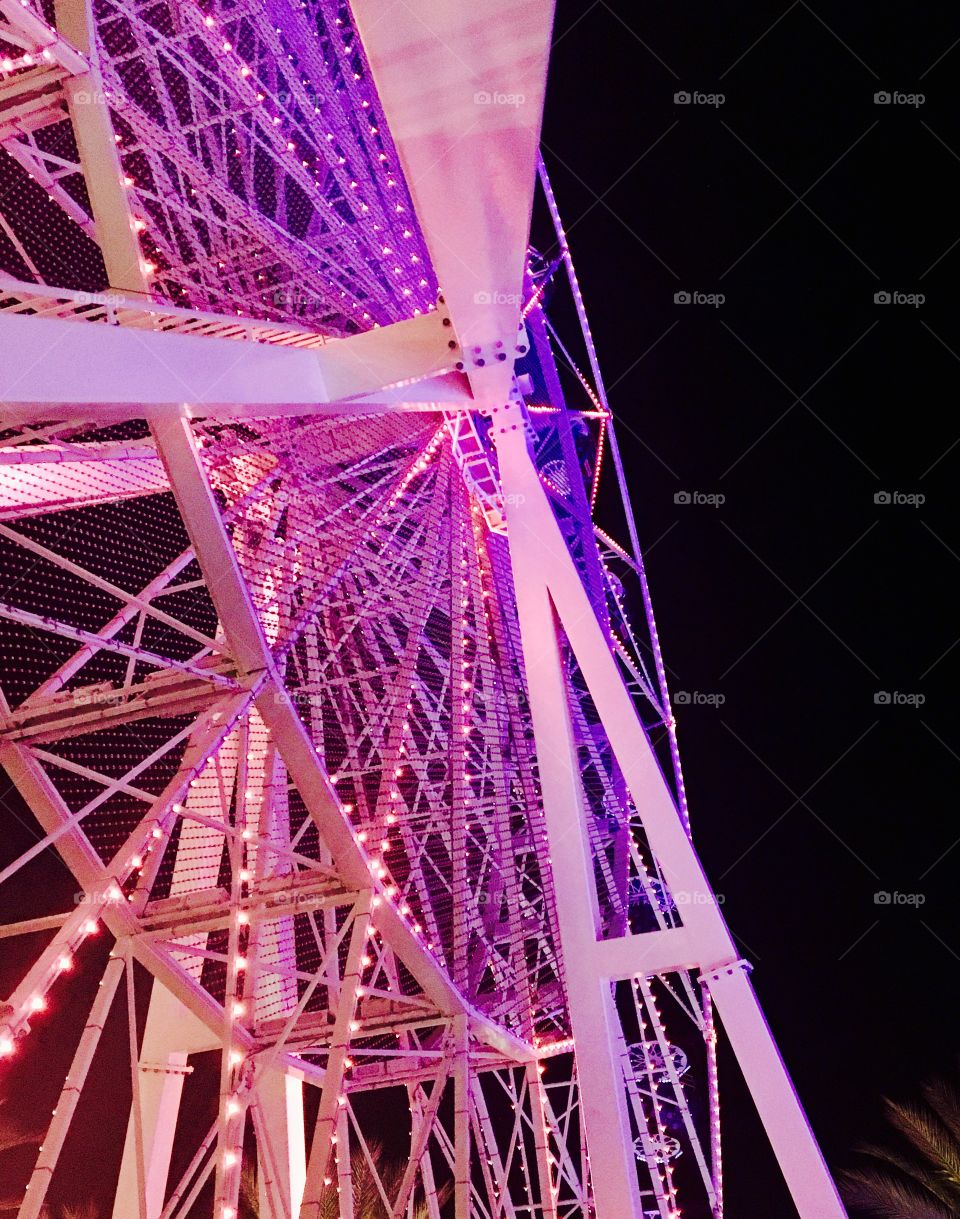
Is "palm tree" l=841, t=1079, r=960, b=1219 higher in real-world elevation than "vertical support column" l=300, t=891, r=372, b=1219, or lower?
higher

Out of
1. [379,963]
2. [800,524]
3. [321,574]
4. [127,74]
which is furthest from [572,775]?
[800,524]

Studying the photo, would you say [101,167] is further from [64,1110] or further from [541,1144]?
[541,1144]

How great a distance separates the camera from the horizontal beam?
3.52m

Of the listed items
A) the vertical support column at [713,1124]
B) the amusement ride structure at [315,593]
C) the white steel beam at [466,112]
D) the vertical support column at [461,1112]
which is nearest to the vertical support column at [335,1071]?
the amusement ride structure at [315,593]

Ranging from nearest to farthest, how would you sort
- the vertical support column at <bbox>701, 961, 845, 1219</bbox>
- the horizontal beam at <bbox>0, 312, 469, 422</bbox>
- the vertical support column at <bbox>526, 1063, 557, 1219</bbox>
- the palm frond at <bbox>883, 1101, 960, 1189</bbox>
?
the horizontal beam at <bbox>0, 312, 469, 422</bbox> → the vertical support column at <bbox>701, 961, 845, 1219</bbox> → the vertical support column at <bbox>526, 1063, 557, 1219</bbox> → the palm frond at <bbox>883, 1101, 960, 1189</bbox>

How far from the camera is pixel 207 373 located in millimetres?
4426

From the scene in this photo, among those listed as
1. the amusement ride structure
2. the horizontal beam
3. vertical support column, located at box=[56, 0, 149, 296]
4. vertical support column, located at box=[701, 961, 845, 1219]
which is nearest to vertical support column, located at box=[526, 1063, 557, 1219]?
the amusement ride structure

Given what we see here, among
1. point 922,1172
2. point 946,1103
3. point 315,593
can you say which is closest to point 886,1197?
point 922,1172

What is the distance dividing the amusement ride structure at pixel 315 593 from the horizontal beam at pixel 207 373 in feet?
0.06

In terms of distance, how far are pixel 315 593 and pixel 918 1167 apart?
13.3m

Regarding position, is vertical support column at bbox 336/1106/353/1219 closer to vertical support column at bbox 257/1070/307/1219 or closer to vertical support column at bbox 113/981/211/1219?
vertical support column at bbox 257/1070/307/1219

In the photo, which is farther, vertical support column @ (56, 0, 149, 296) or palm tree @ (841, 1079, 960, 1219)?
palm tree @ (841, 1079, 960, 1219)

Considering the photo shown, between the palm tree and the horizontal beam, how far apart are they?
13201mm

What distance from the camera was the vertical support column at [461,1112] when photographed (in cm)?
806
